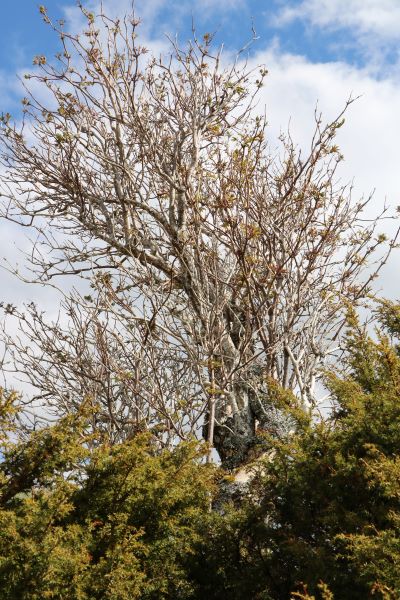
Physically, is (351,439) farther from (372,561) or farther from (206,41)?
(206,41)

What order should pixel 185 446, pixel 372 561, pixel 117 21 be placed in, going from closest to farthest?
pixel 372 561 < pixel 185 446 < pixel 117 21

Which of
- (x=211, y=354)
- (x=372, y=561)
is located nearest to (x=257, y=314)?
(x=211, y=354)

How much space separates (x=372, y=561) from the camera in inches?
173

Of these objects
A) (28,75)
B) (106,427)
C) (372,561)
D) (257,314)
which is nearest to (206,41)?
(28,75)

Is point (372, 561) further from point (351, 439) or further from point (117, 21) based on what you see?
point (117, 21)

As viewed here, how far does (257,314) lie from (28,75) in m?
4.78

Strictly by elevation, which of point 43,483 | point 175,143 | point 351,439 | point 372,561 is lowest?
point 372,561

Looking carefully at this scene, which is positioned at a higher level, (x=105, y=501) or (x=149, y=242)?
(x=149, y=242)

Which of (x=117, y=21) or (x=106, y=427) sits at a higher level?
(x=117, y=21)

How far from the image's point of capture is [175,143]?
967 cm

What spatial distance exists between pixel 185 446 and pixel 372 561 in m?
2.20

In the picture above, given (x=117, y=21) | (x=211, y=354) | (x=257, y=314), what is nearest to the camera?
(x=211, y=354)

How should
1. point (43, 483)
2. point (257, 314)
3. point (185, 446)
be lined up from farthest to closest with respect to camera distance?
point (257, 314) → point (185, 446) → point (43, 483)

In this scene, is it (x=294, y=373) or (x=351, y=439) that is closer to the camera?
(x=351, y=439)
